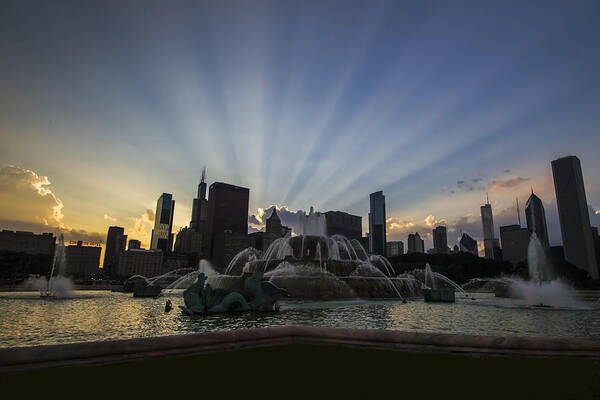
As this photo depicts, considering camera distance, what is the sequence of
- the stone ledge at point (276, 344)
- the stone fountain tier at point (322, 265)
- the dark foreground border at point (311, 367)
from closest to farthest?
the dark foreground border at point (311, 367) < the stone ledge at point (276, 344) < the stone fountain tier at point (322, 265)

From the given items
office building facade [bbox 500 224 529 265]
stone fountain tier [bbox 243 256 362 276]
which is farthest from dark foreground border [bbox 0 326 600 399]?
office building facade [bbox 500 224 529 265]

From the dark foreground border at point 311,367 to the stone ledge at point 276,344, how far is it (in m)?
0.02

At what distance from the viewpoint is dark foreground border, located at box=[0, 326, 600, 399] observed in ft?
17.1

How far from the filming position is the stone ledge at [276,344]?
20.8 ft

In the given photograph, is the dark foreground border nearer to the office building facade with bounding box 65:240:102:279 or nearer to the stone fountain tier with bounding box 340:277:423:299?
the stone fountain tier with bounding box 340:277:423:299

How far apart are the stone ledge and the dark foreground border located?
0.7 inches

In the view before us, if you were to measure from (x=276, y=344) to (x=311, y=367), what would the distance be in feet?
6.83

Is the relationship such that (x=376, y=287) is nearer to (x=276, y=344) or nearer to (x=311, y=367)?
(x=276, y=344)

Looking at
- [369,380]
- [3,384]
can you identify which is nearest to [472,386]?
[369,380]

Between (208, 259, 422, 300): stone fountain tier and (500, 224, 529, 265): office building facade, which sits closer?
(208, 259, 422, 300): stone fountain tier

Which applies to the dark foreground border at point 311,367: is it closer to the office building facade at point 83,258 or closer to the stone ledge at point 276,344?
the stone ledge at point 276,344

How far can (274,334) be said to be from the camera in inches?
337

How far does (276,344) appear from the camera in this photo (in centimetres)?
848

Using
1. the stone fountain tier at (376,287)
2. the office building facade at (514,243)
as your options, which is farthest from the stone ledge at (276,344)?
the office building facade at (514,243)
